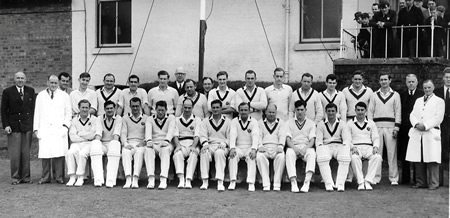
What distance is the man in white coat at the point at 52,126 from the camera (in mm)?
11352

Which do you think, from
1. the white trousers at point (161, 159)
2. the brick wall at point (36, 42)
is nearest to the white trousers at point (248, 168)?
the white trousers at point (161, 159)

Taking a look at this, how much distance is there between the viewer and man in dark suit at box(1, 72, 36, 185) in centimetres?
1146

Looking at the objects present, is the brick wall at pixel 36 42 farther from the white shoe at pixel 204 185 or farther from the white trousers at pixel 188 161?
the white shoe at pixel 204 185

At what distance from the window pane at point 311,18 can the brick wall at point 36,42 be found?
5973mm

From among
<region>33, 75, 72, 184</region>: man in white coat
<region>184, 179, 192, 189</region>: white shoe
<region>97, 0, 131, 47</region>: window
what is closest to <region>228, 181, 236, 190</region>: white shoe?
<region>184, 179, 192, 189</region>: white shoe

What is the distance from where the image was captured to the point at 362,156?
10797mm

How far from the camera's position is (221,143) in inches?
433

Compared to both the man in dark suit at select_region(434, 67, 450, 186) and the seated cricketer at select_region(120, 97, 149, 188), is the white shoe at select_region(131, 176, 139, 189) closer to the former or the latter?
the seated cricketer at select_region(120, 97, 149, 188)

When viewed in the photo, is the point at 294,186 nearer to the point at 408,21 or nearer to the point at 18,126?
the point at 408,21

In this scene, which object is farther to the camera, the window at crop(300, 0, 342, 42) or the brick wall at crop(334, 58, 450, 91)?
the window at crop(300, 0, 342, 42)

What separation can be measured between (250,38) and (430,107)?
571 centimetres

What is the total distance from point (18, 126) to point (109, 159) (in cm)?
187

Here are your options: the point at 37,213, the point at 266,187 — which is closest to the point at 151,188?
the point at 266,187

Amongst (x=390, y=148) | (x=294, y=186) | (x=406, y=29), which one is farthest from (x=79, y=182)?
(x=406, y=29)
